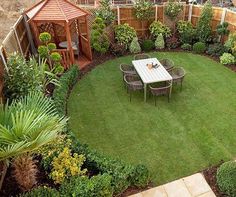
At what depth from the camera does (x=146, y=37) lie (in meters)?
14.0

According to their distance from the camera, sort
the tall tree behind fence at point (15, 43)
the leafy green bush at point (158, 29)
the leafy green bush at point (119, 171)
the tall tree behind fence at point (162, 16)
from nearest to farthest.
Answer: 1. the leafy green bush at point (119, 171)
2. the tall tree behind fence at point (15, 43)
3. the tall tree behind fence at point (162, 16)
4. the leafy green bush at point (158, 29)

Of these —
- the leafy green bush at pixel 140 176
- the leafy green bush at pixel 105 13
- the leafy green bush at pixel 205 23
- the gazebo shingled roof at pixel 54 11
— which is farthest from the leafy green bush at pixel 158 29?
the leafy green bush at pixel 140 176

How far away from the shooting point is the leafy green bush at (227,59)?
38.3 feet

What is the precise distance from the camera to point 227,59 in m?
11.7

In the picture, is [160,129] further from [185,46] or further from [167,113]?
[185,46]

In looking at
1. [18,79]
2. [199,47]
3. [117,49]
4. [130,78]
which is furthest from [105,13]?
[18,79]

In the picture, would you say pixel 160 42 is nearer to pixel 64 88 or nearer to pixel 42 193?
pixel 64 88

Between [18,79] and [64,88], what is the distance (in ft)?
6.66

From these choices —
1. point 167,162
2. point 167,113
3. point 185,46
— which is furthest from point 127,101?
point 185,46

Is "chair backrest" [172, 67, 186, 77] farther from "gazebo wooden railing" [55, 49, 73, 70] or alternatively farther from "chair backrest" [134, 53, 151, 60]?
"gazebo wooden railing" [55, 49, 73, 70]

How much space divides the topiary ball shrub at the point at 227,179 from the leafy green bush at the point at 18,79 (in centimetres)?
562

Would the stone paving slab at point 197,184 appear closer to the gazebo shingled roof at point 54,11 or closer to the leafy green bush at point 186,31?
the gazebo shingled roof at point 54,11

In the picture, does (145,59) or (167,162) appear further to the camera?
(145,59)

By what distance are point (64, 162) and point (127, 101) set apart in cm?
443
